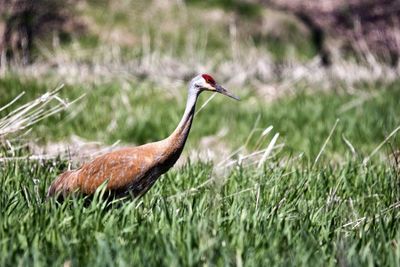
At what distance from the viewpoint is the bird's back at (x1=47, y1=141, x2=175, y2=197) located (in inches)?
163

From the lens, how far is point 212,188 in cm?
436

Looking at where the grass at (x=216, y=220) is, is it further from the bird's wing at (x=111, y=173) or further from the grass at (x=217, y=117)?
the grass at (x=217, y=117)

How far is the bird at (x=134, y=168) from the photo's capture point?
414 centimetres

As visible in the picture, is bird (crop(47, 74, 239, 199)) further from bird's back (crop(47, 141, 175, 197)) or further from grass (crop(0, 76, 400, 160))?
grass (crop(0, 76, 400, 160))

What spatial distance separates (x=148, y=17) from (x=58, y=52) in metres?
2.23

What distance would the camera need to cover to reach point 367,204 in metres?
4.64

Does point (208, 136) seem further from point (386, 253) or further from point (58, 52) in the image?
point (386, 253)

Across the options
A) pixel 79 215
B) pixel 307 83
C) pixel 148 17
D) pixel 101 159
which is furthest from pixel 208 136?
pixel 148 17

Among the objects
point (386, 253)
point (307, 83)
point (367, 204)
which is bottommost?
point (307, 83)

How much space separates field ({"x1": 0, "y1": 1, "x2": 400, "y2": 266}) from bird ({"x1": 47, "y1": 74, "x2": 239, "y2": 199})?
77mm

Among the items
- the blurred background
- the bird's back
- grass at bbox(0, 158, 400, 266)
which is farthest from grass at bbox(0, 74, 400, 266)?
the blurred background

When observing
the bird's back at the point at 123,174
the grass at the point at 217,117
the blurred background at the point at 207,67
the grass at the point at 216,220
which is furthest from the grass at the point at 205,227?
the grass at the point at 217,117

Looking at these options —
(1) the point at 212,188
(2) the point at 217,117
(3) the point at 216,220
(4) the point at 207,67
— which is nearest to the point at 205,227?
(3) the point at 216,220

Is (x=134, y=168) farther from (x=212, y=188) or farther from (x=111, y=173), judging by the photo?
(x=212, y=188)
